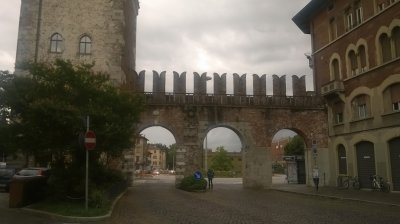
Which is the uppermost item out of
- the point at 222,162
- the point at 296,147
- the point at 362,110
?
the point at 296,147

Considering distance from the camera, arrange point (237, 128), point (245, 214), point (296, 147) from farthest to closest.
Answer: point (296, 147) → point (237, 128) → point (245, 214)

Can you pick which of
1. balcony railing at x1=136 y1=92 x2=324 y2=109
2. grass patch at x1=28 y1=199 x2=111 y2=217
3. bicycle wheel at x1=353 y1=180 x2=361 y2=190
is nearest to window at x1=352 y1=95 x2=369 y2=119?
bicycle wheel at x1=353 y1=180 x2=361 y2=190

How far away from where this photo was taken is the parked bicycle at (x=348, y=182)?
25219mm

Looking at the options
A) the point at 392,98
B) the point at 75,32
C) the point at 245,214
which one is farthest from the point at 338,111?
the point at 75,32

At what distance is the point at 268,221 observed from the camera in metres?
11.5

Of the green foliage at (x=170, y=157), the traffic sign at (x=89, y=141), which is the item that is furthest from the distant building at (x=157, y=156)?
the traffic sign at (x=89, y=141)

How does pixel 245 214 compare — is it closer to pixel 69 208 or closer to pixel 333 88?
pixel 69 208

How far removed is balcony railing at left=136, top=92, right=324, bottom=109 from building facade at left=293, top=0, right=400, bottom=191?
56.1 inches

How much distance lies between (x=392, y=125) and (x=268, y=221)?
13931 millimetres

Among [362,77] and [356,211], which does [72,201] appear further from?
[362,77]

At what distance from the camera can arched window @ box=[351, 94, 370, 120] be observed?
25.0 metres

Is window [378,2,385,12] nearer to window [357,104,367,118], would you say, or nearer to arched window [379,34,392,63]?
arched window [379,34,392,63]

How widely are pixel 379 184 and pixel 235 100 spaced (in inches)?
437

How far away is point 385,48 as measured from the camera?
23.2 metres
